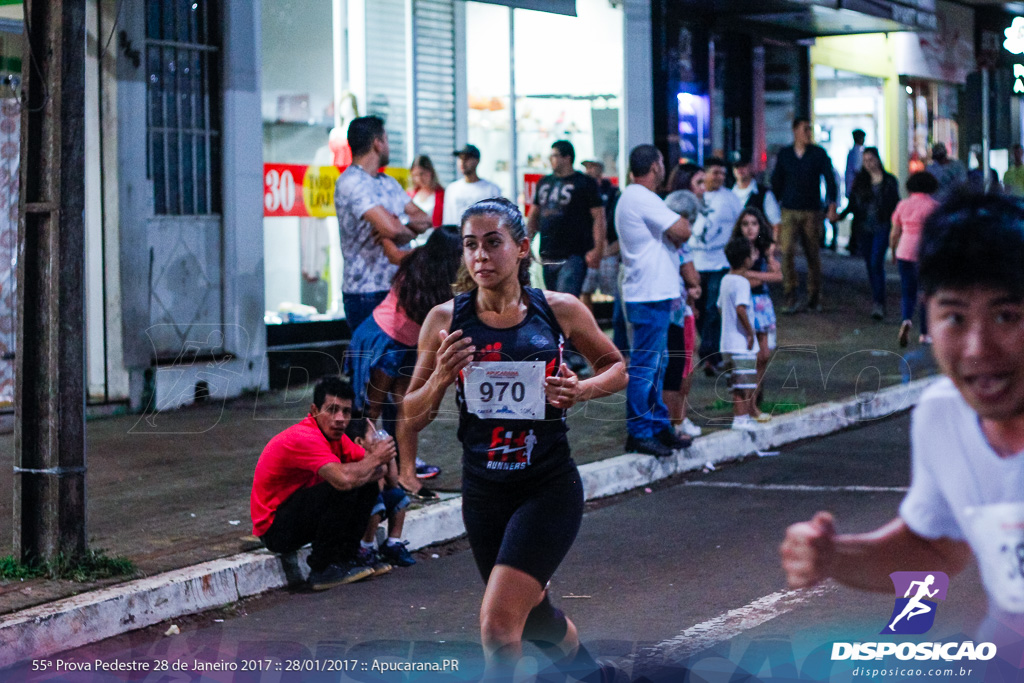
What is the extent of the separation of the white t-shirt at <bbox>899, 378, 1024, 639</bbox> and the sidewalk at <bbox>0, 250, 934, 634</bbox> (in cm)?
423

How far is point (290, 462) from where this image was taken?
6.62m

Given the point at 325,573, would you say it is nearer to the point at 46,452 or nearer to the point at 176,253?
the point at 46,452

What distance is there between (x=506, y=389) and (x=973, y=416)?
2.21 m

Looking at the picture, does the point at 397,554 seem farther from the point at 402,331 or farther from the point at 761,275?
the point at 761,275

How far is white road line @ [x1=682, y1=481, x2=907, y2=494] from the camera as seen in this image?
853 cm

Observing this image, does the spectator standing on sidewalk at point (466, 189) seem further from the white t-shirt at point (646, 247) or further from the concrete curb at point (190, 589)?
the concrete curb at point (190, 589)

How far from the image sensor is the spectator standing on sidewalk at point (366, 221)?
8.48 metres

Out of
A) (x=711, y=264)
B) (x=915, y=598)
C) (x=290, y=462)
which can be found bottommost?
(x=290, y=462)

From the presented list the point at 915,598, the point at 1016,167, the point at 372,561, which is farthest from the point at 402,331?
the point at 1016,167

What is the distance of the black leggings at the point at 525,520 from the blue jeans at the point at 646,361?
15.3 feet

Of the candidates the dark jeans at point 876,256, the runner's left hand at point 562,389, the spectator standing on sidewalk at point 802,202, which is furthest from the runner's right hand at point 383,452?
the spectator standing on sidewalk at point 802,202

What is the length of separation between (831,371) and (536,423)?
374 inches

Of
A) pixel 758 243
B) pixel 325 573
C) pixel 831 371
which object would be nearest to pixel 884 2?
pixel 831 371

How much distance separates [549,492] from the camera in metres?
4.43
